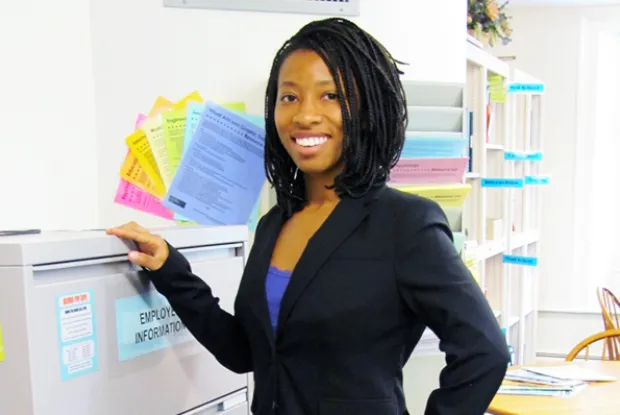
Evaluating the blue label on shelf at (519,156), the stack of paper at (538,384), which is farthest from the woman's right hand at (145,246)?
the blue label on shelf at (519,156)

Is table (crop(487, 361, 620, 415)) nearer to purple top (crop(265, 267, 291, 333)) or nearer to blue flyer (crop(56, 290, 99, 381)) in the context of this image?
purple top (crop(265, 267, 291, 333))

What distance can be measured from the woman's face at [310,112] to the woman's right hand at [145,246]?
0.92ft

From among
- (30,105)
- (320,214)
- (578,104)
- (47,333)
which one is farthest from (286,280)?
(578,104)

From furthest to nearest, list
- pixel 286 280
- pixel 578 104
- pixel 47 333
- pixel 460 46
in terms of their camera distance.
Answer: pixel 578 104 → pixel 460 46 → pixel 286 280 → pixel 47 333

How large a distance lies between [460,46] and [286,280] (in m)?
0.95

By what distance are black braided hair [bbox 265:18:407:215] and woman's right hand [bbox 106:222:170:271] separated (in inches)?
12.7

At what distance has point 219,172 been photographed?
1472 millimetres

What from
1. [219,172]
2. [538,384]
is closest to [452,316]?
[219,172]

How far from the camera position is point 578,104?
15.1 ft

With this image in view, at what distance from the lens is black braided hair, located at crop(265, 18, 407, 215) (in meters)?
0.97

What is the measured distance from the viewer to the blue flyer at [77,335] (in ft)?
2.90

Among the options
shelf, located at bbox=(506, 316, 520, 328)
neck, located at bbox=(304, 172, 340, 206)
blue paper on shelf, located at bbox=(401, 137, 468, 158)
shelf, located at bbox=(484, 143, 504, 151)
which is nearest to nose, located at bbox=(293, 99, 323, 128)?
neck, located at bbox=(304, 172, 340, 206)

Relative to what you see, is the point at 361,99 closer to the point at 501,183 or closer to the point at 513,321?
the point at 501,183

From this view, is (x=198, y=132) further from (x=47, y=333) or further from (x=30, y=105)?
(x=47, y=333)
